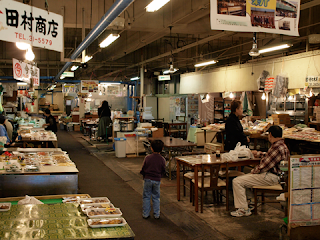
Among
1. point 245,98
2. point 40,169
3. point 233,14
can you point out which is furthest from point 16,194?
point 245,98

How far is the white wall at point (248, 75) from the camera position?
397 inches

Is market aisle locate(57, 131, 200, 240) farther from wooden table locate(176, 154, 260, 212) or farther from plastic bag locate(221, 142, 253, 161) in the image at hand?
plastic bag locate(221, 142, 253, 161)

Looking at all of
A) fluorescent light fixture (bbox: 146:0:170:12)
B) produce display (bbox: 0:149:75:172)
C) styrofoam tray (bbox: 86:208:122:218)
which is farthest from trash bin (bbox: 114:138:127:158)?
styrofoam tray (bbox: 86:208:122:218)

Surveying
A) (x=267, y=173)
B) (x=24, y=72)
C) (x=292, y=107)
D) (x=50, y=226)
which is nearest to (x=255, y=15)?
(x=267, y=173)

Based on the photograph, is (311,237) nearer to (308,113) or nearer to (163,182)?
(163,182)

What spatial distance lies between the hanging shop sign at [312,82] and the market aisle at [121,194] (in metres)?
6.39

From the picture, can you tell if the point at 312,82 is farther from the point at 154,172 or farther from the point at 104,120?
the point at 104,120

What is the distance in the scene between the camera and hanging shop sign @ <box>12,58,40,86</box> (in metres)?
10.2

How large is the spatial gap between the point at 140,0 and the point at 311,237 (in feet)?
27.4

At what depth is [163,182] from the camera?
27.0 feet

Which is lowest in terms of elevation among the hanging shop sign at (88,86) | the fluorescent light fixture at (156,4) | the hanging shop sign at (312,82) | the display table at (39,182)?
the display table at (39,182)

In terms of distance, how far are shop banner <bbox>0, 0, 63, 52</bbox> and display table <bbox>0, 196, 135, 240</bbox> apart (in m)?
2.68

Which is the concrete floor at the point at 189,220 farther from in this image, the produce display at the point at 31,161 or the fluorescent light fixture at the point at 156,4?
the fluorescent light fixture at the point at 156,4

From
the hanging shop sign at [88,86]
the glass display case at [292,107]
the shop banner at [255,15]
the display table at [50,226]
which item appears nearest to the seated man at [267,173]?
the shop banner at [255,15]
